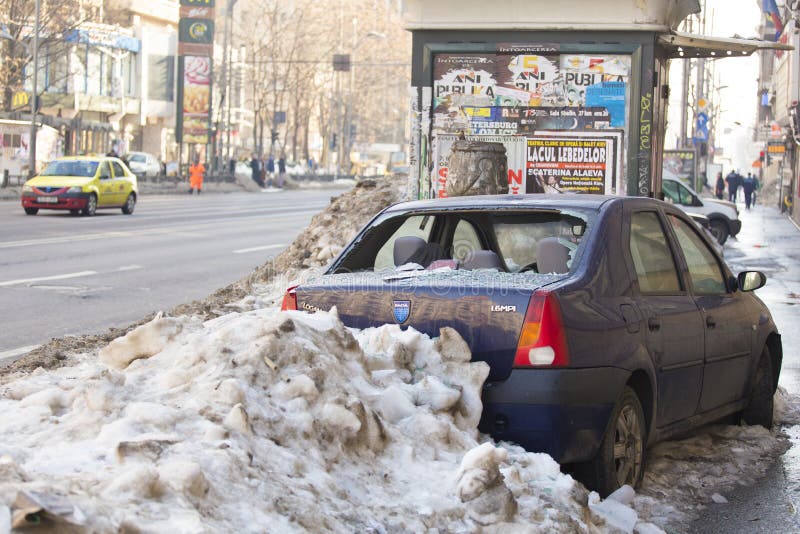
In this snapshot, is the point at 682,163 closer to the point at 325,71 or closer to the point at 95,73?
the point at 95,73

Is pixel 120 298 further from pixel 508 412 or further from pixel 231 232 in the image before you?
pixel 231 232

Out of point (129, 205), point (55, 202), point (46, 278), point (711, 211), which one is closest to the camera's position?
point (46, 278)

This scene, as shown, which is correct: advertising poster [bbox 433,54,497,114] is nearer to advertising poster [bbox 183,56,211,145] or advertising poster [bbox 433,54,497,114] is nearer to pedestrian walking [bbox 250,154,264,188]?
advertising poster [bbox 183,56,211,145]

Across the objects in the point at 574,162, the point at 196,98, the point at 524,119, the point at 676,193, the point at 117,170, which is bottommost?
the point at 676,193

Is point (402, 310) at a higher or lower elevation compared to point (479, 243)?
lower

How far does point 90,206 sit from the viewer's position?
33.1m

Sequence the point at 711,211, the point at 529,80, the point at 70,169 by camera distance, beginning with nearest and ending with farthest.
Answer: the point at 529,80 → the point at 711,211 → the point at 70,169

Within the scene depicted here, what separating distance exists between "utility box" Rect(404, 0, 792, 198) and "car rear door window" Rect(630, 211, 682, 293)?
8.83 m

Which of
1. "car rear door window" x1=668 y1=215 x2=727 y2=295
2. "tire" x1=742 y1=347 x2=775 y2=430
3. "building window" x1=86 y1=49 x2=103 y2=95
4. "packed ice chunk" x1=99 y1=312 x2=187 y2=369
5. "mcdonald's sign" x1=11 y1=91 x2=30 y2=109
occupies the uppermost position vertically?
"building window" x1=86 y1=49 x2=103 y2=95

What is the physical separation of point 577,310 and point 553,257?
58cm

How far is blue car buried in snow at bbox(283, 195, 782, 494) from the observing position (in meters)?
5.80

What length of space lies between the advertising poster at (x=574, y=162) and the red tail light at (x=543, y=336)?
10253 millimetres

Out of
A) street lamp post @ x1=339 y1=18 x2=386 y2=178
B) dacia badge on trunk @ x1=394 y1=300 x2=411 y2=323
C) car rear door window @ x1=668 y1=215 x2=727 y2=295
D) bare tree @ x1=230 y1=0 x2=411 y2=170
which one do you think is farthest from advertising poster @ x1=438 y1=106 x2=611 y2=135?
street lamp post @ x1=339 y1=18 x2=386 y2=178

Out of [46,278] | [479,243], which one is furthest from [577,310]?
[46,278]
